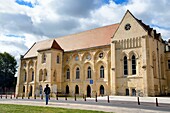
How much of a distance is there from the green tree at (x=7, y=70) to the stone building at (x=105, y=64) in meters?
26.4

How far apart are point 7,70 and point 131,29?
60.7m

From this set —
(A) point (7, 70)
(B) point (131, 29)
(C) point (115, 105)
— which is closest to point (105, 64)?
(B) point (131, 29)

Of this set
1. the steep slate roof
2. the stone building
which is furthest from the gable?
the steep slate roof

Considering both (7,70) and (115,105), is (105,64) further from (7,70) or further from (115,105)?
(7,70)

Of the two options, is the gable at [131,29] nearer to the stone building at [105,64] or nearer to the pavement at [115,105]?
the stone building at [105,64]

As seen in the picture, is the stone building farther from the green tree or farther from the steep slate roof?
the green tree

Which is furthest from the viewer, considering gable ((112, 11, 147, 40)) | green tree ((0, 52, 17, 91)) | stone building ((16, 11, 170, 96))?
green tree ((0, 52, 17, 91))

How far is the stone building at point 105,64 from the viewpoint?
36844 millimetres

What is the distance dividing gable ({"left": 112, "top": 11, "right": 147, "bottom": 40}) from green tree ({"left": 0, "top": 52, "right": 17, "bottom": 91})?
56.0 m

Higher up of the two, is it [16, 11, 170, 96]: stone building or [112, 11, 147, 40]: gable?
[112, 11, 147, 40]: gable

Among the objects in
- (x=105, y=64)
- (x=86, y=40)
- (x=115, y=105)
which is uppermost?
(x=86, y=40)

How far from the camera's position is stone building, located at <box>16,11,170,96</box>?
36.8m

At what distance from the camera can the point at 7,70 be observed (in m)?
82.8

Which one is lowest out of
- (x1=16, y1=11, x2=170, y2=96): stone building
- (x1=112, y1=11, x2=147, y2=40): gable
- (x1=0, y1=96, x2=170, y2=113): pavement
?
(x1=0, y1=96, x2=170, y2=113): pavement
